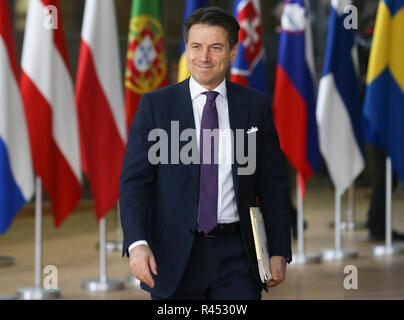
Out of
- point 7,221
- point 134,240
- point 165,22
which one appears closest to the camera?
point 134,240

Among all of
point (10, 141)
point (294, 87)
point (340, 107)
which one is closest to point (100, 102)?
point (10, 141)

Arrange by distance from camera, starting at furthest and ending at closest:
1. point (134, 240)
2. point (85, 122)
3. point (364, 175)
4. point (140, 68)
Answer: point (364, 175) → point (140, 68) → point (85, 122) → point (134, 240)

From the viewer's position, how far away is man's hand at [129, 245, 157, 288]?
7.89 feet

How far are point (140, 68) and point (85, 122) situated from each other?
124 centimetres

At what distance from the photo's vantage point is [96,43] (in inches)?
240

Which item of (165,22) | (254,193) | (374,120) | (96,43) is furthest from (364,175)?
(254,193)

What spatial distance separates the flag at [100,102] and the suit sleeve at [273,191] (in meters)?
3.56

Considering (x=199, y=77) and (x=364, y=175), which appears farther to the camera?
(x=364, y=175)

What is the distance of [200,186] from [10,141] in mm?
3237

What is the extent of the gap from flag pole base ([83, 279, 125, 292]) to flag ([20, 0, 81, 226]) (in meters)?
0.69

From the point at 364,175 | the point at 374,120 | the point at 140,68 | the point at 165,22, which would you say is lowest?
the point at 364,175

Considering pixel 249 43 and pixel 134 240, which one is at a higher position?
pixel 249 43

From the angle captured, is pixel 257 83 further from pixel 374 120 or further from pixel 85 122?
pixel 85 122

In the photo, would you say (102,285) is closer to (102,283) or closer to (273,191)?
(102,283)
